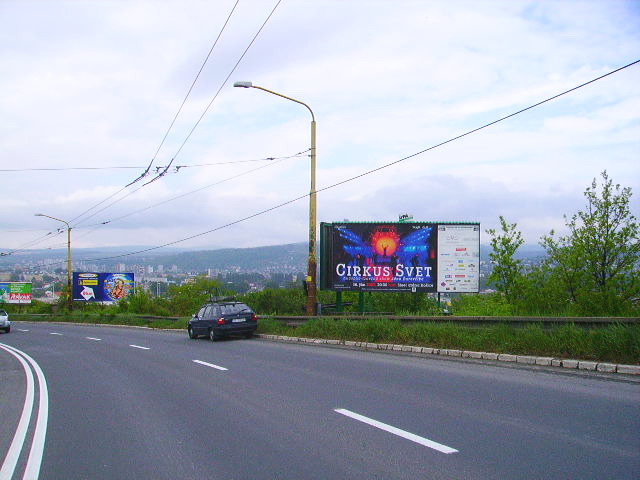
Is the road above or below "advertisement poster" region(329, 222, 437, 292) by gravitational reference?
below

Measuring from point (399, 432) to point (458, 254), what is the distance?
20791 mm

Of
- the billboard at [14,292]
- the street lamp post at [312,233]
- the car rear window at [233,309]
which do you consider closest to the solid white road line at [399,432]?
the street lamp post at [312,233]

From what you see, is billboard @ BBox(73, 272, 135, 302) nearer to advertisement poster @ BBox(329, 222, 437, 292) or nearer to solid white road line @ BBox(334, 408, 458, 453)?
advertisement poster @ BBox(329, 222, 437, 292)

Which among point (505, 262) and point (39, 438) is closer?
point (39, 438)

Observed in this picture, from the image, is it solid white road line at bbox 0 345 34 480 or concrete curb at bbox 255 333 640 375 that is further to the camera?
concrete curb at bbox 255 333 640 375

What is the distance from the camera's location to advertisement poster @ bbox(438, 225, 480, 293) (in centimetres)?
2672

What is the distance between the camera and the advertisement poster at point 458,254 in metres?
26.7

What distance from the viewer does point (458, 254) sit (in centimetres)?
2678

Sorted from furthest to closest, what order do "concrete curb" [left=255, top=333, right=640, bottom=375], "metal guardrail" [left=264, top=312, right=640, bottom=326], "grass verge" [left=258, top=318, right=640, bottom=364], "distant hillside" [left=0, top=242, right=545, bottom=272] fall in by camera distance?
"distant hillside" [left=0, top=242, right=545, bottom=272] < "metal guardrail" [left=264, top=312, right=640, bottom=326] < "grass verge" [left=258, top=318, right=640, bottom=364] < "concrete curb" [left=255, top=333, right=640, bottom=375]

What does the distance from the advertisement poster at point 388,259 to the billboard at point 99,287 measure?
185ft

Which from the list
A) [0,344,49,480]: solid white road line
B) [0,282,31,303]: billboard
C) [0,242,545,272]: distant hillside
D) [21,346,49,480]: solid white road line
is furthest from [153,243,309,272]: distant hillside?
[21,346,49,480]: solid white road line

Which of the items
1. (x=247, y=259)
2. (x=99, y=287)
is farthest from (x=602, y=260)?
(x=247, y=259)

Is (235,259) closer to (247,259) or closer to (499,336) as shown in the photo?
(247,259)

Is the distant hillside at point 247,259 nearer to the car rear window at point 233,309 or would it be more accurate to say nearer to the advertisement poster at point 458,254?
the advertisement poster at point 458,254
